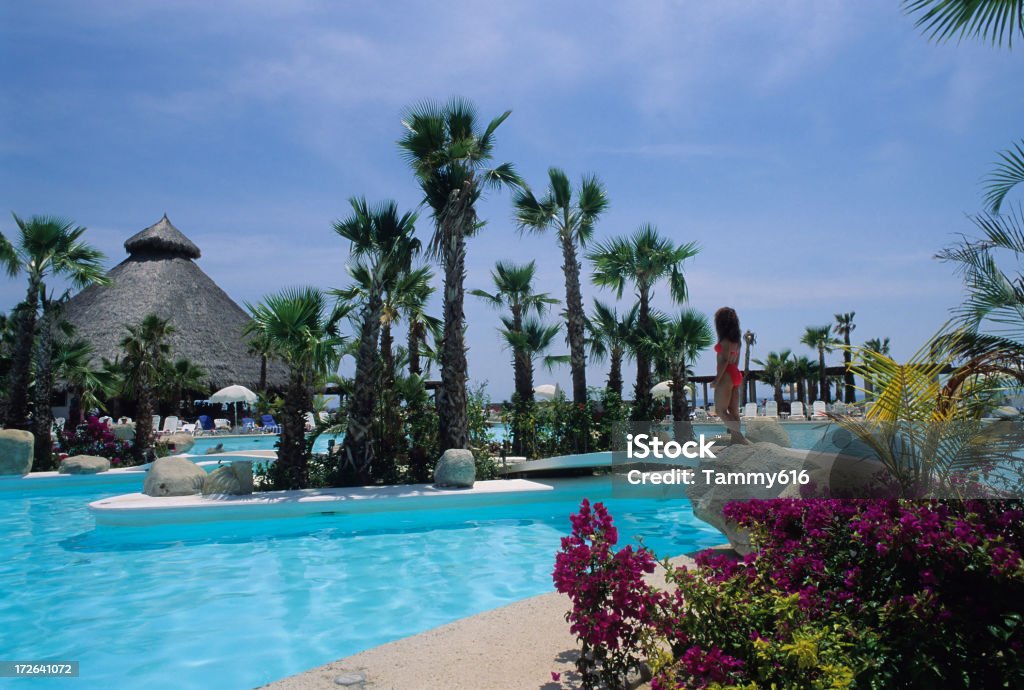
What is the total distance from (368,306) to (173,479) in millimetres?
4508

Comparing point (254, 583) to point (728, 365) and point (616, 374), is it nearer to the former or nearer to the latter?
point (728, 365)

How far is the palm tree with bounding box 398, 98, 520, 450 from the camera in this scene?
1177 centimetres

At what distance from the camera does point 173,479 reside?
35.3ft

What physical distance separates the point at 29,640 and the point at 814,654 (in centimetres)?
621

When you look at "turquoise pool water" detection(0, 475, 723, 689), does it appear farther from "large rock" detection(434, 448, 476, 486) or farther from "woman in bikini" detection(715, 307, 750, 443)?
"woman in bikini" detection(715, 307, 750, 443)

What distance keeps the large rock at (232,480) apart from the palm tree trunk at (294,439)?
607 millimetres

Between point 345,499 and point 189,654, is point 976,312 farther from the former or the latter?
point 345,499

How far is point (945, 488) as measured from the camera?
415 cm

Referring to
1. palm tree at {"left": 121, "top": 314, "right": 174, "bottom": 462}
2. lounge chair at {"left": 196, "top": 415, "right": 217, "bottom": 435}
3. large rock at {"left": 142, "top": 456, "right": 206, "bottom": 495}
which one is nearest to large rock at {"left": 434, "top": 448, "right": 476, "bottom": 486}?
large rock at {"left": 142, "top": 456, "right": 206, "bottom": 495}

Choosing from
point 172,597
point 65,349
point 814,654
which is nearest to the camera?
point 814,654

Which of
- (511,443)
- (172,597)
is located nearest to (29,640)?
(172,597)

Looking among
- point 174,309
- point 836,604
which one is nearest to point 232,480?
point 836,604

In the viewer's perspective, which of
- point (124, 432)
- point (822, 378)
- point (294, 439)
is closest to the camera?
point (294, 439)

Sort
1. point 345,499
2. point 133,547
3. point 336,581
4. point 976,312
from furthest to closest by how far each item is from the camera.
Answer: point 345,499
point 133,547
point 336,581
point 976,312
